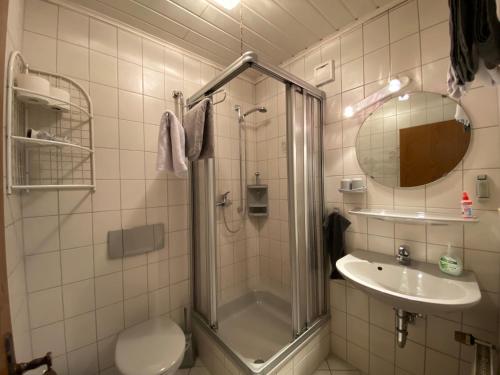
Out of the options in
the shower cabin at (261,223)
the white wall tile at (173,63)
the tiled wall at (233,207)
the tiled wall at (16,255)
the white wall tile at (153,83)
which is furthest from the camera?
the tiled wall at (233,207)

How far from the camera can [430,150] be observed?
1.19 metres

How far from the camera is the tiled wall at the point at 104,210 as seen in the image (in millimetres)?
1166

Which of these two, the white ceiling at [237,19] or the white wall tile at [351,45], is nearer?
the white ceiling at [237,19]

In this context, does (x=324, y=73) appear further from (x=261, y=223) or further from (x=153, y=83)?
(x=261, y=223)

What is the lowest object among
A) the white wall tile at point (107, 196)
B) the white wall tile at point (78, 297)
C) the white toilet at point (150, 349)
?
the white toilet at point (150, 349)

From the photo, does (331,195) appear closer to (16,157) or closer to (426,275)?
(426,275)

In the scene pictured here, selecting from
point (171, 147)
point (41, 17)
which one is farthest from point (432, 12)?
point (41, 17)

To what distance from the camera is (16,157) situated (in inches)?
38.7

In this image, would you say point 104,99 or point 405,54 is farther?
point 104,99

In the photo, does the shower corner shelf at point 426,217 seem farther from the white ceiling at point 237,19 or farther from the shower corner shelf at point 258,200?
the white ceiling at point 237,19

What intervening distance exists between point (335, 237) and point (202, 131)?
3.79 ft

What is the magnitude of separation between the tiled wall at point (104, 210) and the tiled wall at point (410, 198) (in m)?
1.23

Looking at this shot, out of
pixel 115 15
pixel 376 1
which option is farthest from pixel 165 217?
pixel 376 1

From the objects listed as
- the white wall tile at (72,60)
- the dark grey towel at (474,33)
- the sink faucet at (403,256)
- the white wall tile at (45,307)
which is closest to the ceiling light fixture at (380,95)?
the dark grey towel at (474,33)
